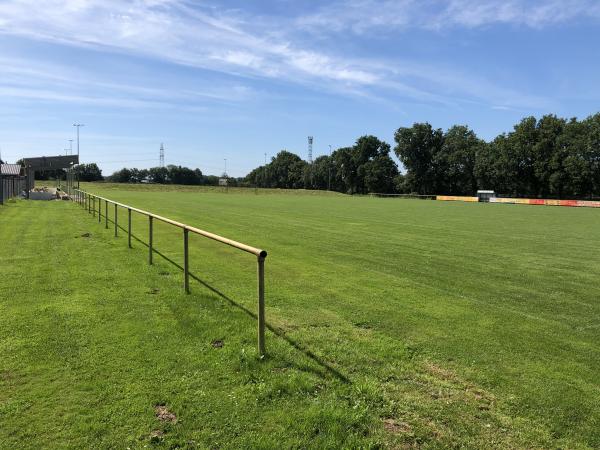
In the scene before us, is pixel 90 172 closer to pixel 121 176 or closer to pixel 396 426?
pixel 121 176

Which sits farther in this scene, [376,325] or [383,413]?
[376,325]

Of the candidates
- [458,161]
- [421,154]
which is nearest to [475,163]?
[458,161]

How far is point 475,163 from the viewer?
9738 cm

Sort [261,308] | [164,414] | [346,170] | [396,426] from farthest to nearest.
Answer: [346,170]
[261,308]
[164,414]
[396,426]

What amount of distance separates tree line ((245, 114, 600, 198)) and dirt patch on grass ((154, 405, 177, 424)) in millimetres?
85992

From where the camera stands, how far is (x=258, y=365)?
4660mm

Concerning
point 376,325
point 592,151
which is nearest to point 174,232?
point 376,325

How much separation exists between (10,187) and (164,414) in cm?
3729

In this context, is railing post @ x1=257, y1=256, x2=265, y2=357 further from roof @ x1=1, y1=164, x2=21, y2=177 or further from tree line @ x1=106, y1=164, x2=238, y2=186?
Answer: tree line @ x1=106, y1=164, x2=238, y2=186

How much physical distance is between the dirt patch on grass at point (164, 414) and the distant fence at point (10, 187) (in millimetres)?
29095

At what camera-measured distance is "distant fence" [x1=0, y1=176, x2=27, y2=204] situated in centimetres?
2875

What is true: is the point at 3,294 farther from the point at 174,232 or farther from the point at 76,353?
the point at 174,232

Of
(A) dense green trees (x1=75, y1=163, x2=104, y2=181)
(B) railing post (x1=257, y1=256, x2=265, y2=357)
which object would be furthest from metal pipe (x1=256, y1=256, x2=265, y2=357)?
(A) dense green trees (x1=75, y1=163, x2=104, y2=181)

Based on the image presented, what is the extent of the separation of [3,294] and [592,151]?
86.6m
